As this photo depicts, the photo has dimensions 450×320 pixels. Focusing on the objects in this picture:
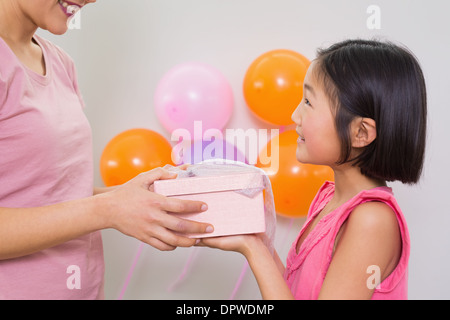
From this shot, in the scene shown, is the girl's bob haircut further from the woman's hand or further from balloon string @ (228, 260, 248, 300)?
balloon string @ (228, 260, 248, 300)

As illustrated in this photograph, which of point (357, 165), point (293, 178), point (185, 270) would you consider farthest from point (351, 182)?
point (185, 270)

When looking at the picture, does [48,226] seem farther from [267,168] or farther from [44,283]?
[267,168]

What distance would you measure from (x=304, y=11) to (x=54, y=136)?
1.14 m

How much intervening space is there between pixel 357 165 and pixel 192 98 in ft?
2.15

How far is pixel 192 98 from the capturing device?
4.64 ft

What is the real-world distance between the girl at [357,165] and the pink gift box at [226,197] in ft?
0.09

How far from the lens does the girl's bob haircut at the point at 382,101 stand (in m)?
0.87

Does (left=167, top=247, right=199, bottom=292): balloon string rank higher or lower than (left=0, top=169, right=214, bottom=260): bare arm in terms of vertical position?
lower

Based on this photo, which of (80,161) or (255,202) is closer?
(255,202)

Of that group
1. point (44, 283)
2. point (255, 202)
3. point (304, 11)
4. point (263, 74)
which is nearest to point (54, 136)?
point (44, 283)

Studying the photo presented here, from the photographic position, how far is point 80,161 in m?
0.96

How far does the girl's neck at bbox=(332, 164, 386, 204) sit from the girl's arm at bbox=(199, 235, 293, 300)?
24 cm

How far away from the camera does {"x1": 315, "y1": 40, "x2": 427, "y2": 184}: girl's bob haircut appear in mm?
868

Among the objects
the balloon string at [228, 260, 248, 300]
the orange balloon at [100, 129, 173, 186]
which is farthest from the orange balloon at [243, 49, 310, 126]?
the balloon string at [228, 260, 248, 300]
